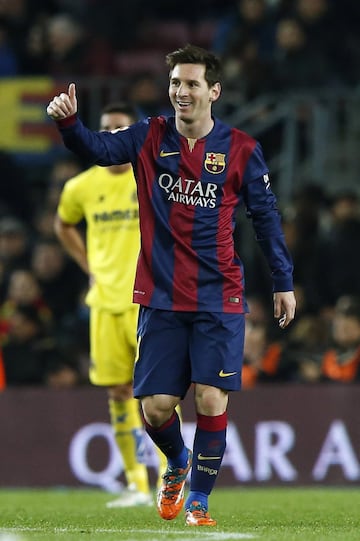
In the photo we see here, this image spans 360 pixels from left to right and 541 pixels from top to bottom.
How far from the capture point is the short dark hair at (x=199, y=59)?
23.2 feet

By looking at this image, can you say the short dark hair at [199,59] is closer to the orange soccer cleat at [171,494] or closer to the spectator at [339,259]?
the orange soccer cleat at [171,494]

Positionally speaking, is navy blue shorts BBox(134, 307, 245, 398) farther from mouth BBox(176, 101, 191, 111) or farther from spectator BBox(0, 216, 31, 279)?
spectator BBox(0, 216, 31, 279)

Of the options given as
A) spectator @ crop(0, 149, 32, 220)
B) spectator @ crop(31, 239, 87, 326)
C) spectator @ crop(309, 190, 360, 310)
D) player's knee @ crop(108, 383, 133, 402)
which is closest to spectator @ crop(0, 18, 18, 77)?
spectator @ crop(0, 149, 32, 220)

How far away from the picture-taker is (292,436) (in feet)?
36.5

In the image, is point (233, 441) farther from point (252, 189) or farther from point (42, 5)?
point (42, 5)

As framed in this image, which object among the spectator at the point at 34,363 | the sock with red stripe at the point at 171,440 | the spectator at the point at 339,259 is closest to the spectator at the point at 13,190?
the spectator at the point at 34,363

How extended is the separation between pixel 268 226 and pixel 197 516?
1468 millimetres

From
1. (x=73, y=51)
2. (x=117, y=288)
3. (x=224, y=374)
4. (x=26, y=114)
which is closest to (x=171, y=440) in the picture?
(x=224, y=374)

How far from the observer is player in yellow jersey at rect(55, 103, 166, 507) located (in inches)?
357

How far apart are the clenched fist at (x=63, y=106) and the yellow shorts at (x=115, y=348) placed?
2547 mm

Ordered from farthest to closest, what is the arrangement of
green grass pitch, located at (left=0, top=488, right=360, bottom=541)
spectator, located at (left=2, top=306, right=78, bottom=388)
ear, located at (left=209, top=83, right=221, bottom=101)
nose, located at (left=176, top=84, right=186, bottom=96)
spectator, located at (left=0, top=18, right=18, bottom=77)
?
1. spectator, located at (left=0, top=18, right=18, bottom=77)
2. spectator, located at (left=2, top=306, right=78, bottom=388)
3. ear, located at (left=209, top=83, right=221, bottom=101)
4. nose, located at (left=176, top=84, right=186, bottom=96)
5. green grass pitch, located at (left=0, top=488, right=360, bottom=541)

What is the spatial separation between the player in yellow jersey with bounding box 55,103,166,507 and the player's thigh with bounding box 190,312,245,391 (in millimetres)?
1959

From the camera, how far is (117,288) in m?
9.09

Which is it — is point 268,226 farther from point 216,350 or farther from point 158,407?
point 158,407
